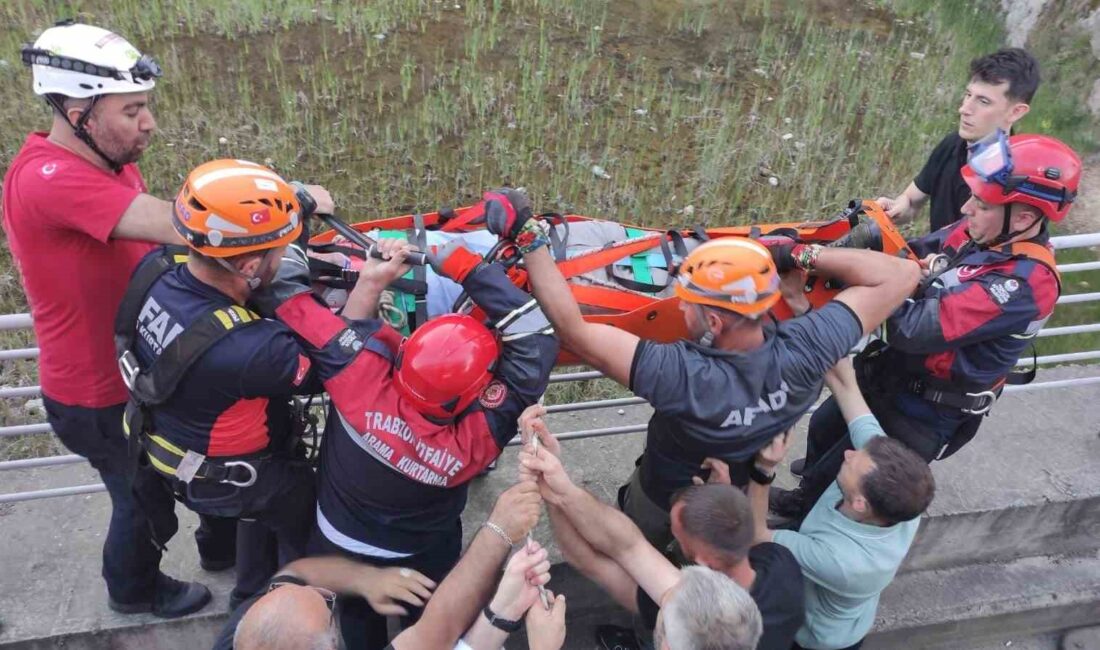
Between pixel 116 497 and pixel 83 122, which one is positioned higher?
pixel 83 122

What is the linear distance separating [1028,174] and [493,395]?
193cm

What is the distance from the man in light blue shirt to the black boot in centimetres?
215

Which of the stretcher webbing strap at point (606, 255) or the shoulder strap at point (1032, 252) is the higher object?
the shoulder strap at point (1032, 252)

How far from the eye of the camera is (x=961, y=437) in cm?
328

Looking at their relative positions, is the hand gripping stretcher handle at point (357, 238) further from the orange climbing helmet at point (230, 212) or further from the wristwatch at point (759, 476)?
the wristwatch at point (759, 476)

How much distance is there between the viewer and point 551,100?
22.9 feet

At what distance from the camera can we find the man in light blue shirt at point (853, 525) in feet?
8.41

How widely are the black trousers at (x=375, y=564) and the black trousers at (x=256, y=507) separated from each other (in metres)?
0.11

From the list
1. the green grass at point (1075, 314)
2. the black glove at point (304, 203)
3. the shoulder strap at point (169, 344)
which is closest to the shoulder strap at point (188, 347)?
the shoulder strap at point (169, 344)

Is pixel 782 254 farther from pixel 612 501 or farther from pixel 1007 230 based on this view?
pixel 612 501

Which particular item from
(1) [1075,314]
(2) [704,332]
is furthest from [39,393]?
(1) [1075,314]

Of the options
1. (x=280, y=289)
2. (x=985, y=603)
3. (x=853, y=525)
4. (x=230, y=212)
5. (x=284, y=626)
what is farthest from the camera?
(x=985, y=603)

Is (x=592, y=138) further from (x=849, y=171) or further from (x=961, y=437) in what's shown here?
(x=961, y=437)

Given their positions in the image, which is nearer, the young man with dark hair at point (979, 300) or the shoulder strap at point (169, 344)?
the shoulder strap at point (169, 344)
